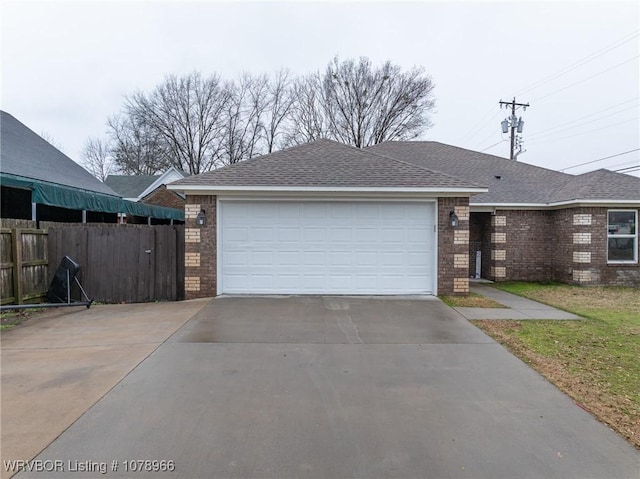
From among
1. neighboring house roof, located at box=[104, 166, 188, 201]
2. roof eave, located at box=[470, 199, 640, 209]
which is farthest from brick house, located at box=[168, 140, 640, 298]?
neighboring house roof, located at box=[104, 166, 188, 201]

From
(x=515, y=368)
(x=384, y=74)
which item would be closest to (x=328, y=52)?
(x=384, y=74)

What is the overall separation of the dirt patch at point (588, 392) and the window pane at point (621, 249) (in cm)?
862

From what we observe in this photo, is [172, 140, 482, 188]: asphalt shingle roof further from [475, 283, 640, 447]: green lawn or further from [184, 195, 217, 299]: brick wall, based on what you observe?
[475, 283, 640, 447]: green lawn

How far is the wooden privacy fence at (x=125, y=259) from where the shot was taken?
9125 millimetres

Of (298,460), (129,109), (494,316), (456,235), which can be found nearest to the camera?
(298,460)

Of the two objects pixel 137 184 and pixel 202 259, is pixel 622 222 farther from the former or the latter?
pixel 137 184

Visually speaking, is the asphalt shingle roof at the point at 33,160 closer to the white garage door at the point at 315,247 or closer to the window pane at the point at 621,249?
the white garage door at the point at 315,247

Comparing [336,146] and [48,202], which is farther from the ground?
[336,146]

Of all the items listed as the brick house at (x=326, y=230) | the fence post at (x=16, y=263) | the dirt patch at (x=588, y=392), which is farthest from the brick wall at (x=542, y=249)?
the fence post at (x=16, y=263)

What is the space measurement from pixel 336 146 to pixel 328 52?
60.8 feet

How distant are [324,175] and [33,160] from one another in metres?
10.5

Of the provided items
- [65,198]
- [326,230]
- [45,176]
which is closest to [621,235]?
[326,230]

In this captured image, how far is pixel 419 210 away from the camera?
938 cm

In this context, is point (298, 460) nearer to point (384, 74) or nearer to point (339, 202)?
point (339, 202)
